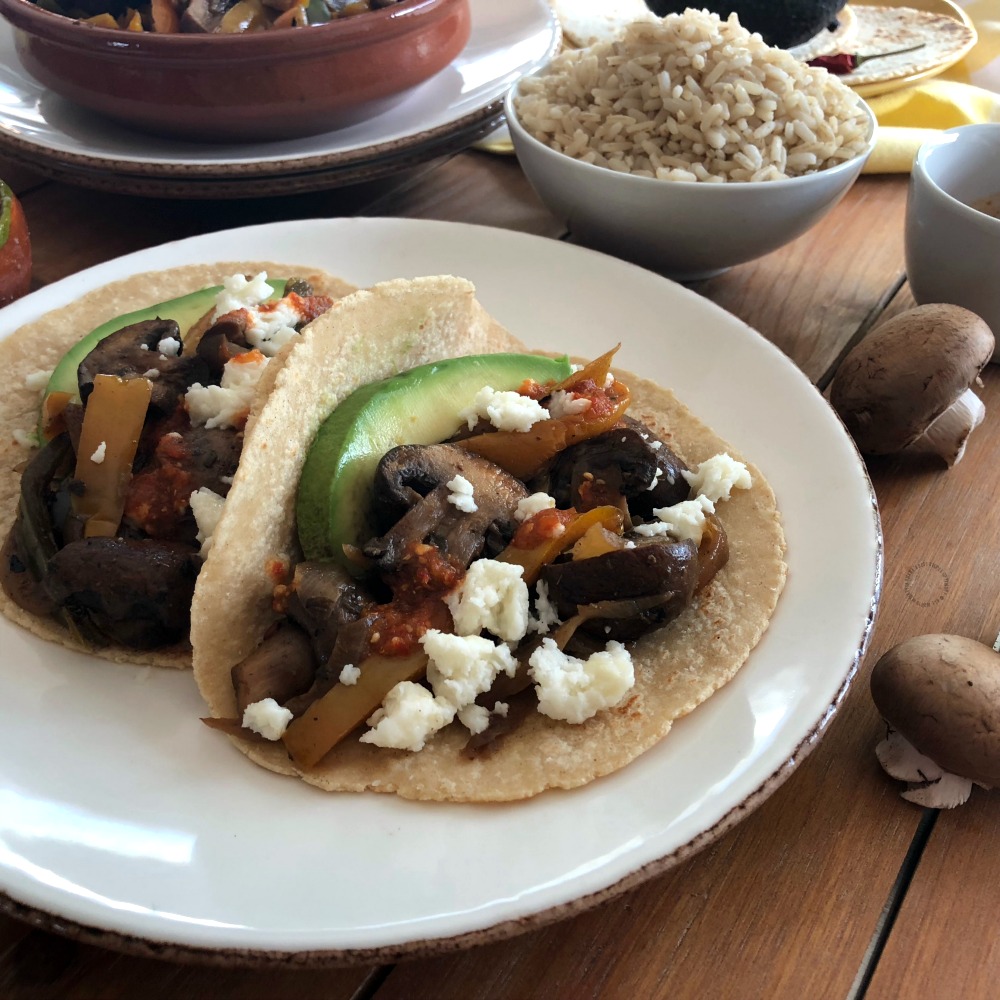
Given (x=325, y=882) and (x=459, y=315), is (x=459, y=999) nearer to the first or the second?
(x=325, y=882)

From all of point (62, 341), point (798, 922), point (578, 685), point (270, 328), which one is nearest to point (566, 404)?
point (578, 685)

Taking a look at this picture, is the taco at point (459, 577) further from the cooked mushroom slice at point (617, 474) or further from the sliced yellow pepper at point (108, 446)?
the sliced yellow pepper at point (108, 446)

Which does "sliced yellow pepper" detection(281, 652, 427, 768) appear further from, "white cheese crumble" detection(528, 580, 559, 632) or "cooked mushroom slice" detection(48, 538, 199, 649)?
"cooked mushroom slice" detection(48, 538, 199, 649)

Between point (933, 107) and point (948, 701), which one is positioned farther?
point (933, 107)

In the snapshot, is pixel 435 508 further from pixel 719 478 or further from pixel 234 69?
pixel 234 69

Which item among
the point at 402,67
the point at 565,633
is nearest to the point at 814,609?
the point at 565,633

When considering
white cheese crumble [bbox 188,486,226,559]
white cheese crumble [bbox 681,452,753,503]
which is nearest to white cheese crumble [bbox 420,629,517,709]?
white cheese crumble [bbox 188,486,226,559]

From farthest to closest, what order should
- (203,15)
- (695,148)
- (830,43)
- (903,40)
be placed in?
(903,40) < (830,43) < (203,15) < (695,148)
